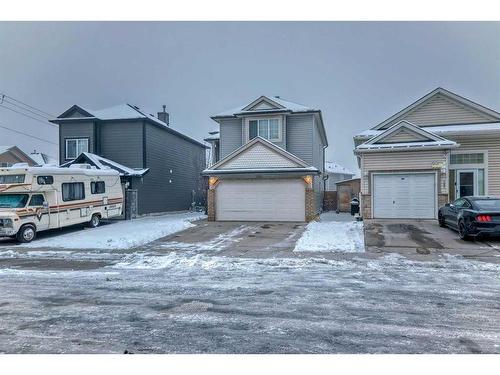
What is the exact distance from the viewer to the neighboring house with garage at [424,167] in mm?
17609

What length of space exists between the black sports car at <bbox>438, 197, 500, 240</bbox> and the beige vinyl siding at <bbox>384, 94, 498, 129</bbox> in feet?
29.5

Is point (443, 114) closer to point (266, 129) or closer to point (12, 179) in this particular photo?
point (266, 129)

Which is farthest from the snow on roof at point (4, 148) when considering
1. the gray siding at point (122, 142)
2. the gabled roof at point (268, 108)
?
the gabled roof at point (268, 108)

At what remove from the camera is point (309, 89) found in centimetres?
4212

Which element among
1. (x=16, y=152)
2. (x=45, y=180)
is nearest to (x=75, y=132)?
(x=45, y=180)

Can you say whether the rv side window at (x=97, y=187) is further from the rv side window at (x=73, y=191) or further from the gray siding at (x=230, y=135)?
the gray siding at (x=230, y=135)

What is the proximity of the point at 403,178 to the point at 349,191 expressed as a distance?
375 inches

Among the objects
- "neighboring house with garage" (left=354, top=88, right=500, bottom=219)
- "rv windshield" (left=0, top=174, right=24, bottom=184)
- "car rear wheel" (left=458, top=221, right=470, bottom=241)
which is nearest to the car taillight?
"car rear wheel" (left=458, top=221, right=470, bottom=241)

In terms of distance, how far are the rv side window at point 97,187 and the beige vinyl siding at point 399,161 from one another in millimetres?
13635

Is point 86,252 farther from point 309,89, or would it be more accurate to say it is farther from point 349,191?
point 309,89

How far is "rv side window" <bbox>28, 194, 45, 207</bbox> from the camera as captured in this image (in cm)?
1432

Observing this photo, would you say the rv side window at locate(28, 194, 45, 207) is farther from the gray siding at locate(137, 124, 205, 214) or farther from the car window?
the gray siding at locate(137, 124, 205, 214)

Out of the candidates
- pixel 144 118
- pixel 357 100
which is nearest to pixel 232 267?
pixel 144 118

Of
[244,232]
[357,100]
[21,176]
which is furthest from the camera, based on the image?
[357,100]
